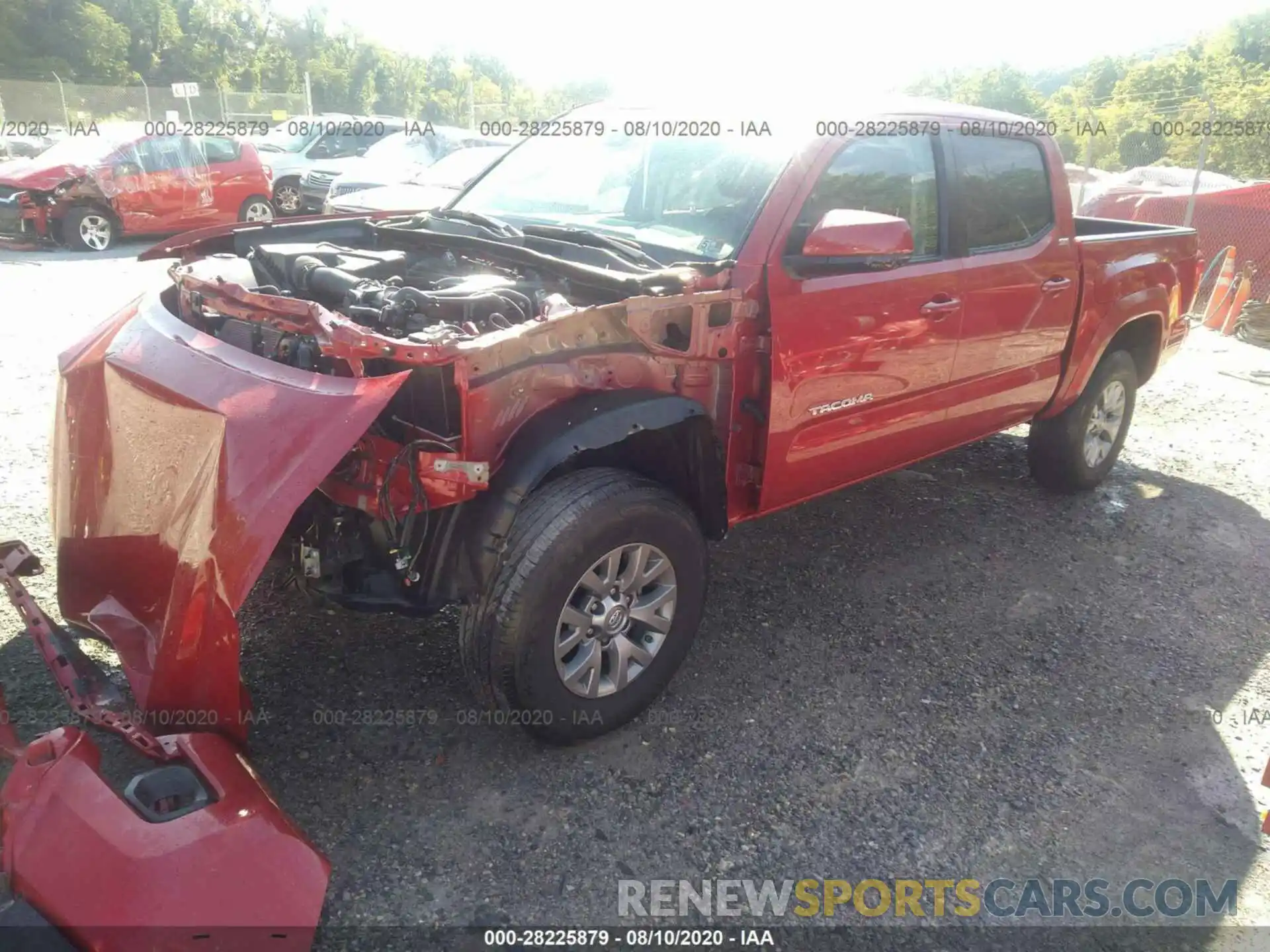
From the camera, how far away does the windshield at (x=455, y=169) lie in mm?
11555

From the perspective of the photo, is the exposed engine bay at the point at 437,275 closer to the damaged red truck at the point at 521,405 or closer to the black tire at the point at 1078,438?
the damaged red truck at the point at 521,405

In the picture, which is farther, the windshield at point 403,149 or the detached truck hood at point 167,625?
the windshield at point 403,149

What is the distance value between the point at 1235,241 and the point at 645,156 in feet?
32.8

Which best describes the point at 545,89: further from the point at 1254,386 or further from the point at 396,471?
the point at 396,471

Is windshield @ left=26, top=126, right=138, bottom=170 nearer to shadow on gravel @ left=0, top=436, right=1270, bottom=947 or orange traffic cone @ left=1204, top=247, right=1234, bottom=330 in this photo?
shadow on gravel @ left=0, top=436, right=1270, bottom=947

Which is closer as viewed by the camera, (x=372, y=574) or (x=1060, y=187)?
(x=372, y=574)

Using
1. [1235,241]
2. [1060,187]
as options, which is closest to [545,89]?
[1235,241]

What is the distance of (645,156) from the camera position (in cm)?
372

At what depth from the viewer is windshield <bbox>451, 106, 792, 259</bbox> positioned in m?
3.32

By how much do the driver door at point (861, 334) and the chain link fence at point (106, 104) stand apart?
32.1 m

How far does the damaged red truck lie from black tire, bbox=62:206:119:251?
920 cm

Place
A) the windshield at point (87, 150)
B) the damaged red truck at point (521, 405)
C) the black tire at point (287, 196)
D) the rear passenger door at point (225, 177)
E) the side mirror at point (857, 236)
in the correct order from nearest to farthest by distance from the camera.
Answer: the damaged red truck at point (521, 405) → the side mirror at point (857, 236) → the windshield at point (87, 150) → the rear passenger door at point (225, 177) → the black tire at point (287, 196)

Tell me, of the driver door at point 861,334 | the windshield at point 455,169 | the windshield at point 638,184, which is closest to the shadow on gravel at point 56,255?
the windshield at point 455,169

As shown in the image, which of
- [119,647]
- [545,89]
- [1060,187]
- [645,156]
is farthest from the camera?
[545,89]
